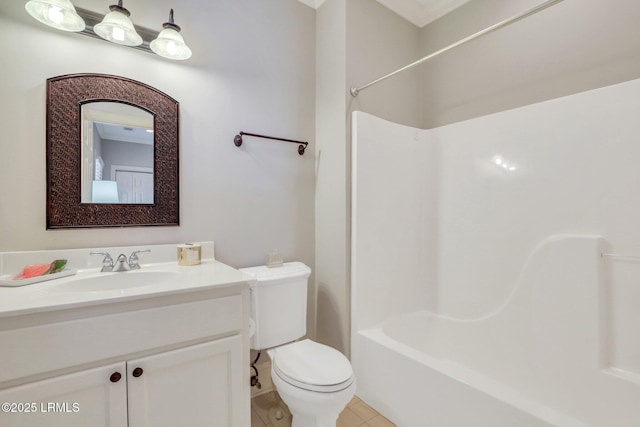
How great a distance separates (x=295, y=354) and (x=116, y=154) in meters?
1.33

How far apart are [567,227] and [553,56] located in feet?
3.20

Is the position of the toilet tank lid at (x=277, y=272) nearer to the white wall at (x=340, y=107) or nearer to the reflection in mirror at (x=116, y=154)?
the white wall at (x=340, y=107)

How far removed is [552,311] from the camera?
4.96ft

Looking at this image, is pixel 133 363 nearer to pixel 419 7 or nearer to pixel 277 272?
pixel 277 272

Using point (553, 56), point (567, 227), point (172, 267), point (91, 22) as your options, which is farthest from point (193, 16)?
point (567, 227)

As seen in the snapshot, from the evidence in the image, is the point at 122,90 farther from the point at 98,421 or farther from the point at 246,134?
the point at 98,421

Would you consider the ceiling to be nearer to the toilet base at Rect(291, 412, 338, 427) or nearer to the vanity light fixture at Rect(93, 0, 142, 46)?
the vanity light fixture at Rect(93, 0, 142, 46)

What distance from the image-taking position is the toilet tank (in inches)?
58.2

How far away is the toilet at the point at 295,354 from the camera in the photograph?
1202 millimetres

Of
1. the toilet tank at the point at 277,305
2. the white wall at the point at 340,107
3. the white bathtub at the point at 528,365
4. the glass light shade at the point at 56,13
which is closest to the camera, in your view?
the glass light shade at the point at 56,13

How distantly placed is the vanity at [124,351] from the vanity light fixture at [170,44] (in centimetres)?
104

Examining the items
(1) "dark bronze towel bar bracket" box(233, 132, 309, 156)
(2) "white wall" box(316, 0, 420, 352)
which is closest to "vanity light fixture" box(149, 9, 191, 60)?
(1) "dark bronze towel bar bracket" box(233, 132, 309, 156)

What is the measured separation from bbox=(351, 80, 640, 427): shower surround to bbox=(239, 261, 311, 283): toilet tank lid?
0.36m

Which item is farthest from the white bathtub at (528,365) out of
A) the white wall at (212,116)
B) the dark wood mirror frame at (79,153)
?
the dark wood mirror frame at (79,153)
